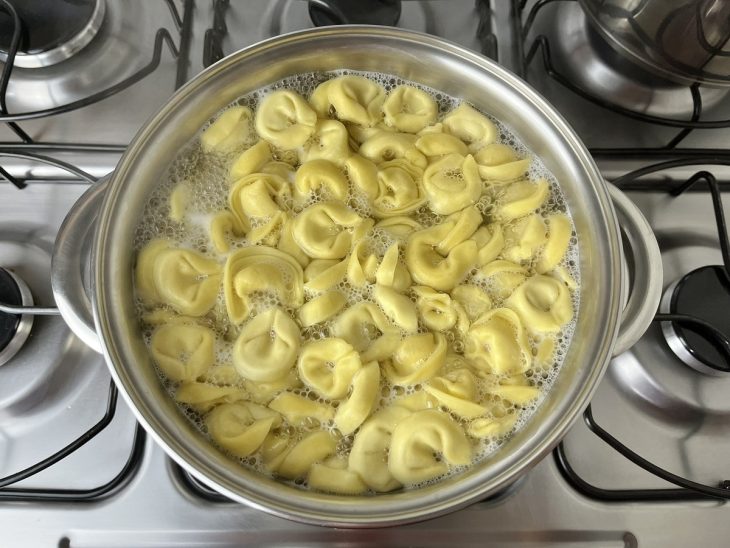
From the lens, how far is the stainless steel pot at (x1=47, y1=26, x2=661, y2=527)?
0.70m

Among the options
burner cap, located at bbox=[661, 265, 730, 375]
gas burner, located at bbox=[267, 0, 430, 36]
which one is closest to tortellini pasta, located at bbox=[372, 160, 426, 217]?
gas burner, located at bbox=[267, 0, 430, 36]

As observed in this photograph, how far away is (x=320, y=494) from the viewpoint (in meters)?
0.75

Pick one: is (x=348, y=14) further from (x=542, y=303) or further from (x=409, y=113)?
(x=542, y=303)

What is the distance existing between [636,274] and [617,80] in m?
0.43

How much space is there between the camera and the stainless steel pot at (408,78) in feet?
2.31

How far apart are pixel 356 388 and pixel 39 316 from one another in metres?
0.56

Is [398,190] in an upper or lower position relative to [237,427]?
upper

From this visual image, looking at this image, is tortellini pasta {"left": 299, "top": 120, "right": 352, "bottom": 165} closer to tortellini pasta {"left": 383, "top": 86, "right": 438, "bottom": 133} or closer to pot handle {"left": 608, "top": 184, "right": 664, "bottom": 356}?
tortellini pasta {"left": 383, "top": 86, "right": 438, "bottom": 133}

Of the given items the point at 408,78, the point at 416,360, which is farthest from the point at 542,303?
the point at 408,78

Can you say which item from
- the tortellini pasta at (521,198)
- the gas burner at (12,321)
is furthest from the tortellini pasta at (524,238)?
the gas burner at (12,321)

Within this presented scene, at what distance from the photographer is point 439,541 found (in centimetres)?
88

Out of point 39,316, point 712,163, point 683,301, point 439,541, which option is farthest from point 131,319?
point 712,163

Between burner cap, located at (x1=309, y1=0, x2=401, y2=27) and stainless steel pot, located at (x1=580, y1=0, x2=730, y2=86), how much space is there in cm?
35

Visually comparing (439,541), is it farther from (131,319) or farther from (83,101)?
(83,101)
